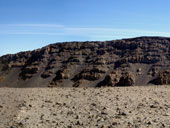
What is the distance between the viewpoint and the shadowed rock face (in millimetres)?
43594

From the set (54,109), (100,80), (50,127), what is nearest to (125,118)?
(50,127)

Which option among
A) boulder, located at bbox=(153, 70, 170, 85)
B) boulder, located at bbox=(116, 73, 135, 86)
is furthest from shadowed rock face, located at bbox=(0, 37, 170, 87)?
boulder, located at bbox=(153, 70, 170, 85)

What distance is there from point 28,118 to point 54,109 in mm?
2136

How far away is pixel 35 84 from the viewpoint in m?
47.7

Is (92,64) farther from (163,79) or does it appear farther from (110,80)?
(163,79)

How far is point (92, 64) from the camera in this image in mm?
49375

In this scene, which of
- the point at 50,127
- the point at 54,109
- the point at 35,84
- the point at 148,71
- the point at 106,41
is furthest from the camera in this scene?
the point at 106,41

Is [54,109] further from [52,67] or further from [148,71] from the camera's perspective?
[52,67]

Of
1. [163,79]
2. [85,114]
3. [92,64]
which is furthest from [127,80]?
[85,114]

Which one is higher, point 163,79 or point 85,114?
point 163,79

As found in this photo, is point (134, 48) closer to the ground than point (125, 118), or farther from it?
farther from it


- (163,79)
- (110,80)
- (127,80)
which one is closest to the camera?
(163,79)

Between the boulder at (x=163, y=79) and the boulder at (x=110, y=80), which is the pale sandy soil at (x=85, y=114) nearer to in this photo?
the boulder at (x=163, y=79)

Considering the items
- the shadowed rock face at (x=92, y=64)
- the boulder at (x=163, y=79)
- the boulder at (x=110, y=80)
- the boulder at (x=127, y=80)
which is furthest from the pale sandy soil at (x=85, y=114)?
the shadowed rock face at (x=92, y=64)
